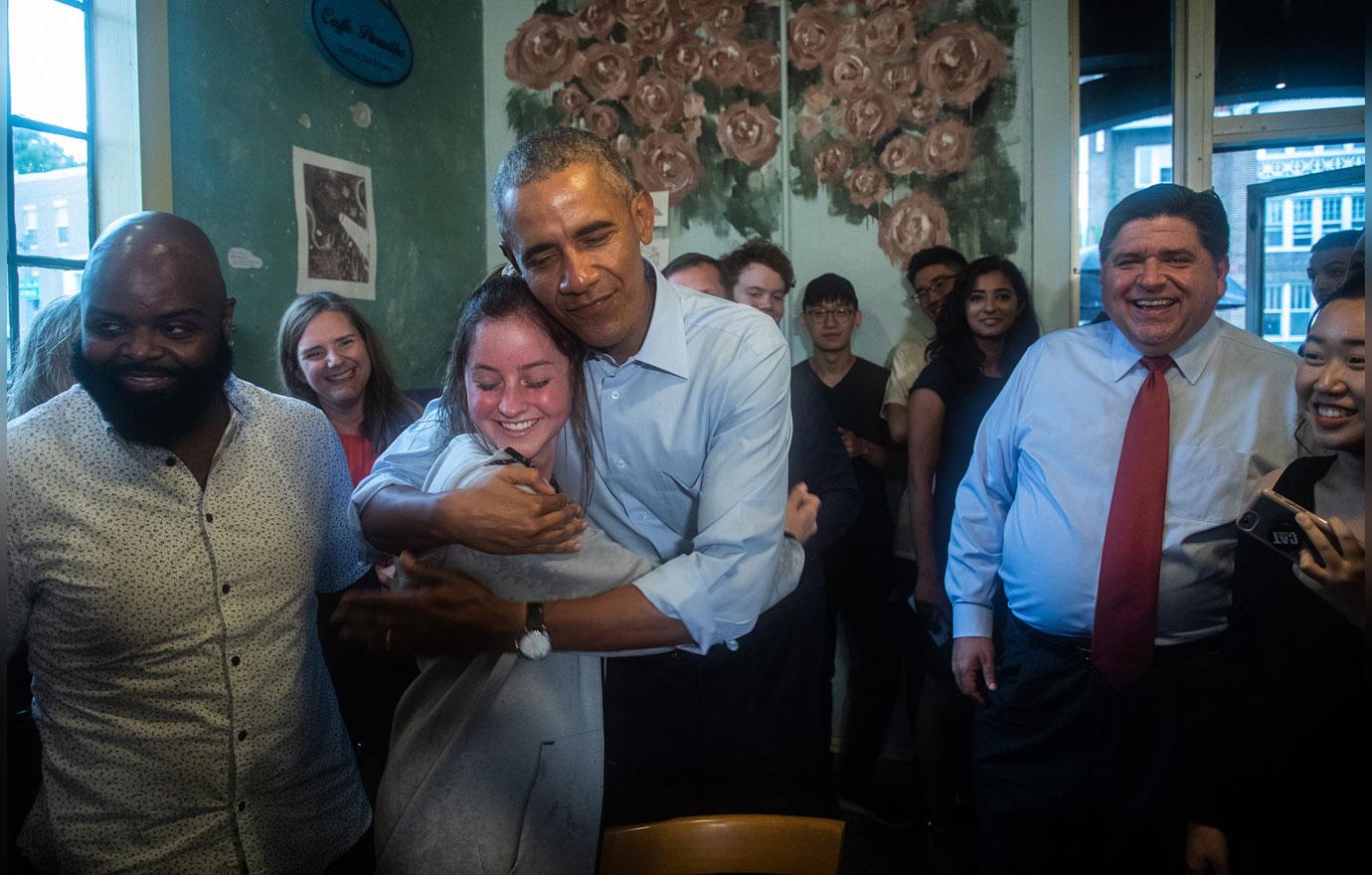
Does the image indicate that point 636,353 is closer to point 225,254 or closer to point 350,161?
point 225,254

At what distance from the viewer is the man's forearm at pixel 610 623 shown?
1198mm

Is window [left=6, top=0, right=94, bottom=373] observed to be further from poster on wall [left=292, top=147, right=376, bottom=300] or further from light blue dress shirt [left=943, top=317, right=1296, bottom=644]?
light blue dress shirt [left=943, top=317, right=1296, bottom=644]

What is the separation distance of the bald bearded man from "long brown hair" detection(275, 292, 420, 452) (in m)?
1.11

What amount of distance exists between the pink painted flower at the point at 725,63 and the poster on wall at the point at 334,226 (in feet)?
5.01

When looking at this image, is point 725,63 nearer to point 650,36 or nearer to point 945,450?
point 650,36

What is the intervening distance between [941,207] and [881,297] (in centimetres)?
43

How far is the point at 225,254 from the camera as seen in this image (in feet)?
8.34

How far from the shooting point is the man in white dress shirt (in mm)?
1814

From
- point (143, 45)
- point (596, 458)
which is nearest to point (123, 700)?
point (596, 458)

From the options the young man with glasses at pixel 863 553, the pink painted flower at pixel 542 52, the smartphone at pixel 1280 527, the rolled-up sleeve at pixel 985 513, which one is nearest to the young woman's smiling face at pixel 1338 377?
the smartphone at pixel 1280 527

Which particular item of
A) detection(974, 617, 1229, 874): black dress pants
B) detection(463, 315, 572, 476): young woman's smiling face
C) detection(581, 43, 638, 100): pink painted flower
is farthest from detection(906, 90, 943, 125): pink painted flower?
detection(463, 315, 572, 476): young woman's smiling face

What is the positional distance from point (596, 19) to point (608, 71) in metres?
0.24

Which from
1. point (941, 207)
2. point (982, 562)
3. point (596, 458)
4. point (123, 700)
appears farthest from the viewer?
point (941, 207)

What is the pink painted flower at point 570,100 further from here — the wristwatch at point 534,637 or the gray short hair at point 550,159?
the wristwatch at point 534,637
